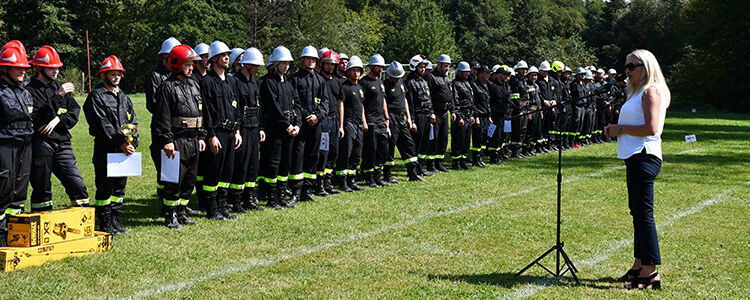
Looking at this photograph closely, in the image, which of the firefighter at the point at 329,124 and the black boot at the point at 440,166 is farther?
the black boot at the point at 440,166

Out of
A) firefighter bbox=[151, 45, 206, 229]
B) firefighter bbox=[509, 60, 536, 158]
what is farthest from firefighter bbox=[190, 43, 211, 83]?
firefighter bbox=[509, 60, 536, 158]

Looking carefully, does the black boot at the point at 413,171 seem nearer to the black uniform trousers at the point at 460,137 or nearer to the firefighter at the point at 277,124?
the black uniform trousers at the point at 460,137

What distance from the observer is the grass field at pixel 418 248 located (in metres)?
5.62

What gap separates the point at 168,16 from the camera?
5922cm

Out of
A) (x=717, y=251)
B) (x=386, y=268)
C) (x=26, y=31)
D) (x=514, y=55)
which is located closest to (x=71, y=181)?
(x=386, y=268)

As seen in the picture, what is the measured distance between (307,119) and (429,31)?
215 ft

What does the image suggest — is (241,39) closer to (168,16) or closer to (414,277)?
(168,16)

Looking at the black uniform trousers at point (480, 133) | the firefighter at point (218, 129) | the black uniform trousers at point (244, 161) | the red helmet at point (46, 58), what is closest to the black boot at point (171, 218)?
the firefighter at point (218, 129)

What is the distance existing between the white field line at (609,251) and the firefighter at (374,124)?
5.00m

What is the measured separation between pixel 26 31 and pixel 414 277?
187 ft

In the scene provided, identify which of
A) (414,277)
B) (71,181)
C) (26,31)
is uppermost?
(26,31)

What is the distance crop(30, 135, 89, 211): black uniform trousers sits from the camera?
7168 millimetres

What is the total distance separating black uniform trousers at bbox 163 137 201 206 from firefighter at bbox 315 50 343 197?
2841mm

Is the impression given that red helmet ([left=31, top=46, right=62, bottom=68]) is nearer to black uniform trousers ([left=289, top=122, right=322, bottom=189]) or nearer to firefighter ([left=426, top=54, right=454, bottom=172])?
black uniform trousers ([left=289, top=122, right=322, bottom=189])
